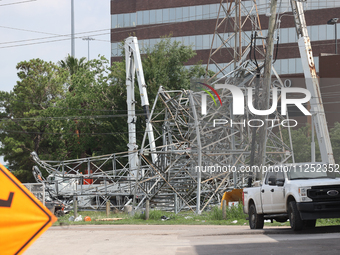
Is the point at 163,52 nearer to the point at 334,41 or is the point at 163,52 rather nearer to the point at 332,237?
the point at 334,41

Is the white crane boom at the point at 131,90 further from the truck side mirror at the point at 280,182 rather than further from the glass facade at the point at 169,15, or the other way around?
the glass facade at the point at 169,15

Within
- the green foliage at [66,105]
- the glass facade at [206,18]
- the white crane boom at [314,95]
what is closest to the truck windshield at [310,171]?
the white crane boom at [314,95]

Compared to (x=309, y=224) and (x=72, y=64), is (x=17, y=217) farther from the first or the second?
(x=72, y=64)

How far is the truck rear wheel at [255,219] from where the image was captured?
15734 mm

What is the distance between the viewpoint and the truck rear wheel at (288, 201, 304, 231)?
1361cm

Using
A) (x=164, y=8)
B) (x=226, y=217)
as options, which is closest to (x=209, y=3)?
(x=164, y=8)

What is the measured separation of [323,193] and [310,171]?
4.63ft

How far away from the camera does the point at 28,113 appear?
58781 millimetres

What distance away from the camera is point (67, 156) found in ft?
201

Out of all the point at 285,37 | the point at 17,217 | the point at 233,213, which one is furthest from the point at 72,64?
the point at 17,217

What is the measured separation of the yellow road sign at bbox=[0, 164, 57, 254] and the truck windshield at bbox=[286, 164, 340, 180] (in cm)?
1083

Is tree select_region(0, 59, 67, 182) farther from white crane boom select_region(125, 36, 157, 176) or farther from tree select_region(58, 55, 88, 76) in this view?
white crane boom select_region(125, 36, 157, 176)

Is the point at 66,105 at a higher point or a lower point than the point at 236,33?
lower

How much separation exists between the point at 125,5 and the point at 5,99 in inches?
862
